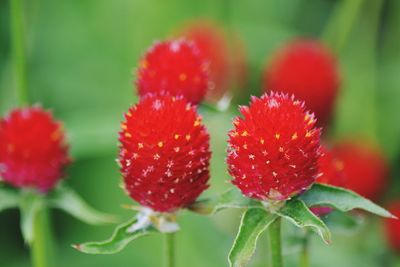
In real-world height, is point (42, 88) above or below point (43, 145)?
above

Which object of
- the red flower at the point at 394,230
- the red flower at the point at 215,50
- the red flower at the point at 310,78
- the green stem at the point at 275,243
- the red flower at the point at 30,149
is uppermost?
the red flower at the point at 215,50

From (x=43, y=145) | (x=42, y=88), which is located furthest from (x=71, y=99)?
(x=43, y=145)

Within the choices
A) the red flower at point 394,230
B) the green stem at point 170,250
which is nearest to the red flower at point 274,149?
the green stem at point 170,250

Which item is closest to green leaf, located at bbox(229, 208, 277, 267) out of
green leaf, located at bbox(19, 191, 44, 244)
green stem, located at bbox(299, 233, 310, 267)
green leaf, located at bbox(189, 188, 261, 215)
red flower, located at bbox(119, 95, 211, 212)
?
green leaf, located at bbox(189, 188, 261, 215)

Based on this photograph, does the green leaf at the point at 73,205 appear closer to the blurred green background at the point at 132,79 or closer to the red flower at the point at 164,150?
the red flower at the point at 164,150

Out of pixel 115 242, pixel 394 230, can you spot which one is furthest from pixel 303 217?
pixel 394 230

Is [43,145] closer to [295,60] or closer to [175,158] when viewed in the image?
[175,158]
